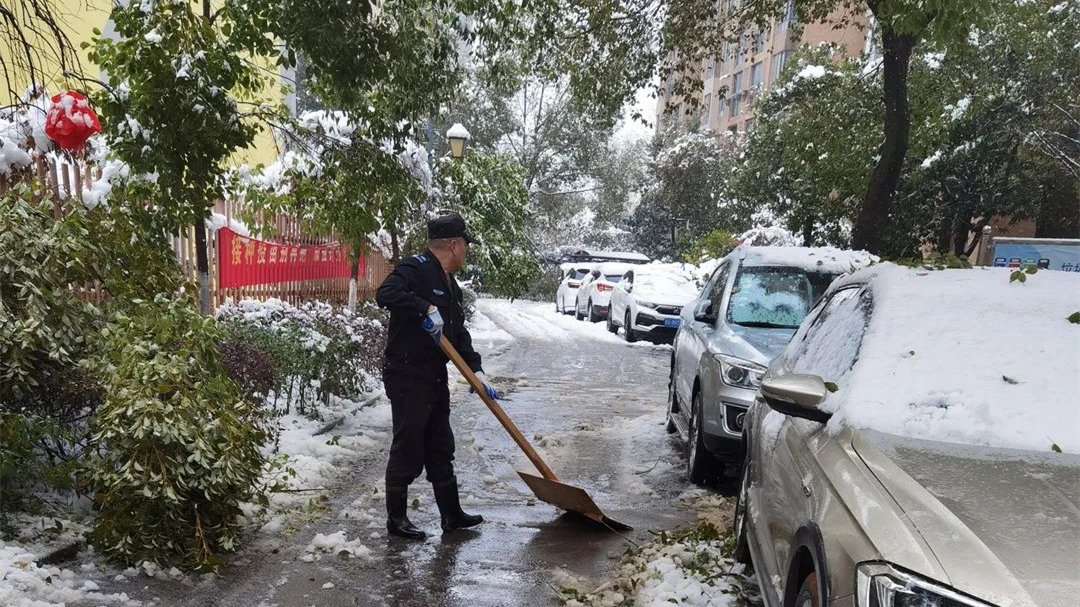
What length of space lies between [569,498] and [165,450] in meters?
2.36

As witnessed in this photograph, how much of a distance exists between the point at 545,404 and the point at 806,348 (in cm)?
662

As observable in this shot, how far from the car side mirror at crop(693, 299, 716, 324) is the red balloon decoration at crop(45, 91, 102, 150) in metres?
4.63

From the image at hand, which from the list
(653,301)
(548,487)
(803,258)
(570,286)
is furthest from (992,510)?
(570,286)

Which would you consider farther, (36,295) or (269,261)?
(269,261)

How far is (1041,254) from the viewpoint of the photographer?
47.3 feet

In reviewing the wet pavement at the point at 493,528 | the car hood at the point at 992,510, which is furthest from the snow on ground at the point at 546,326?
the car hood at the point at 992,510

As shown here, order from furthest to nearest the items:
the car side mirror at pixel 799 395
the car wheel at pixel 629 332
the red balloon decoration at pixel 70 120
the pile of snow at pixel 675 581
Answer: the car wheel at pixel 629 332
the red balloon decoration at pixel 70 120
the pile of snow at pixel 675 581
the car side mirror at pixel 799 395

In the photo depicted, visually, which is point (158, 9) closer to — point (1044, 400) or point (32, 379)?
point (32, 379)

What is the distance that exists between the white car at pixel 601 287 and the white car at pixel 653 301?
2.49 m

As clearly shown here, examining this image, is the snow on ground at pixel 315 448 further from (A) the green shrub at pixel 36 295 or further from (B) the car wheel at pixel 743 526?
(B) the car wheel at pixel 743 526

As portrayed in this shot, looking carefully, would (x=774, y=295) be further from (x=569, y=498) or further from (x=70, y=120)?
(x=70, y=120)

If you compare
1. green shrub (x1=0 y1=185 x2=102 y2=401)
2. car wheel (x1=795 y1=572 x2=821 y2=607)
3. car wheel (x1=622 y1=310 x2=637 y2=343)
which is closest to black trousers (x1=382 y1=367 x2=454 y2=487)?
green shrub (x1=0 y1=185 x2=102 y2=401)

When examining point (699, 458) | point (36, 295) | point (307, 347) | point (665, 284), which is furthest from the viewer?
point (665, 284)

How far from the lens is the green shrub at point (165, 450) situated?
4.50 metres
